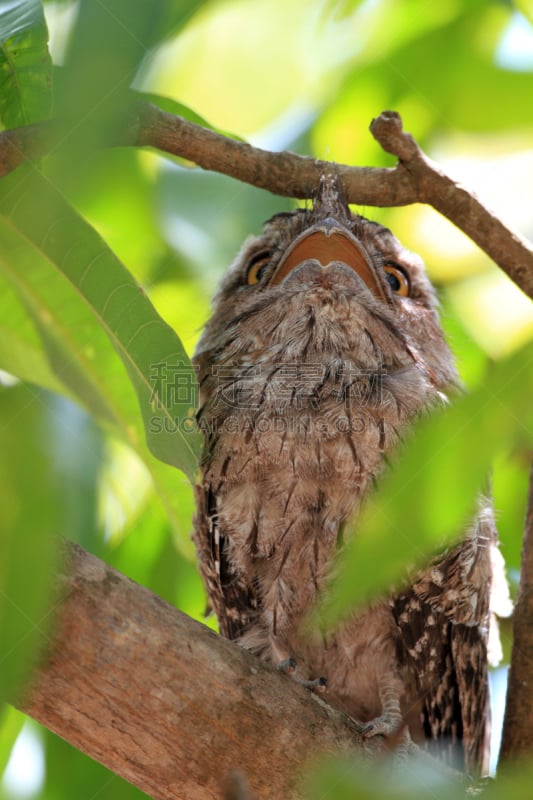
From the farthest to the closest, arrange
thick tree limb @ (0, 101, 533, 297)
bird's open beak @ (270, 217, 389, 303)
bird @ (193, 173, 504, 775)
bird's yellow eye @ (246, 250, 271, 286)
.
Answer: bird's yellow eye @ (246, 250, 271, 286) < bird's open beak @ (270, 217, 389, 303) < bird @ (193, 173, 504, 775) < thick tree limb @ (0, 101, 533, 297)

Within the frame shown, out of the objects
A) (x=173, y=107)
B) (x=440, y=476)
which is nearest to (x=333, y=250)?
(x=173, y=107)

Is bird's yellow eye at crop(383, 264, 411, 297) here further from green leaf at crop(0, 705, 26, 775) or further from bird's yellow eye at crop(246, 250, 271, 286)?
green leaf at crop(0, 705, 26, 775)

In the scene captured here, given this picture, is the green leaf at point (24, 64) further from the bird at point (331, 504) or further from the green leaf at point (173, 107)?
the bird at point (331, 504)

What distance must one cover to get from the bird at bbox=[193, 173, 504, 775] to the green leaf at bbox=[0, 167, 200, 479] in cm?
87

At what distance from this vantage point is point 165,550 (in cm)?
247

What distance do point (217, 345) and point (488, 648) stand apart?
1.23 m

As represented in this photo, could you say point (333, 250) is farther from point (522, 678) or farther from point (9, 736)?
point (9, 736)

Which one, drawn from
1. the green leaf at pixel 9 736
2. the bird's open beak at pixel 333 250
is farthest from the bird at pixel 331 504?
the green leaf at pixel 9 736

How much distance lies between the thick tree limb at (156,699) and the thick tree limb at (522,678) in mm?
358

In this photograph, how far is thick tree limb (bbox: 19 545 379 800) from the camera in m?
1.50

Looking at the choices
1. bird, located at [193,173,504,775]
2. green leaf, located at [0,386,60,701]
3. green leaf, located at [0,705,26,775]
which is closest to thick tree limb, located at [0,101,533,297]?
bird, located at [193,173,504,775]

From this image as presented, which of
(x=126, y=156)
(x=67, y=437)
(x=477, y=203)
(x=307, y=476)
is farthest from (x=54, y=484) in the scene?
(x=126, y=156)

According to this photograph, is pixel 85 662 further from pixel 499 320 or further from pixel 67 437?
pixel 499 320

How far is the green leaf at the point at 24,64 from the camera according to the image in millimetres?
1253
